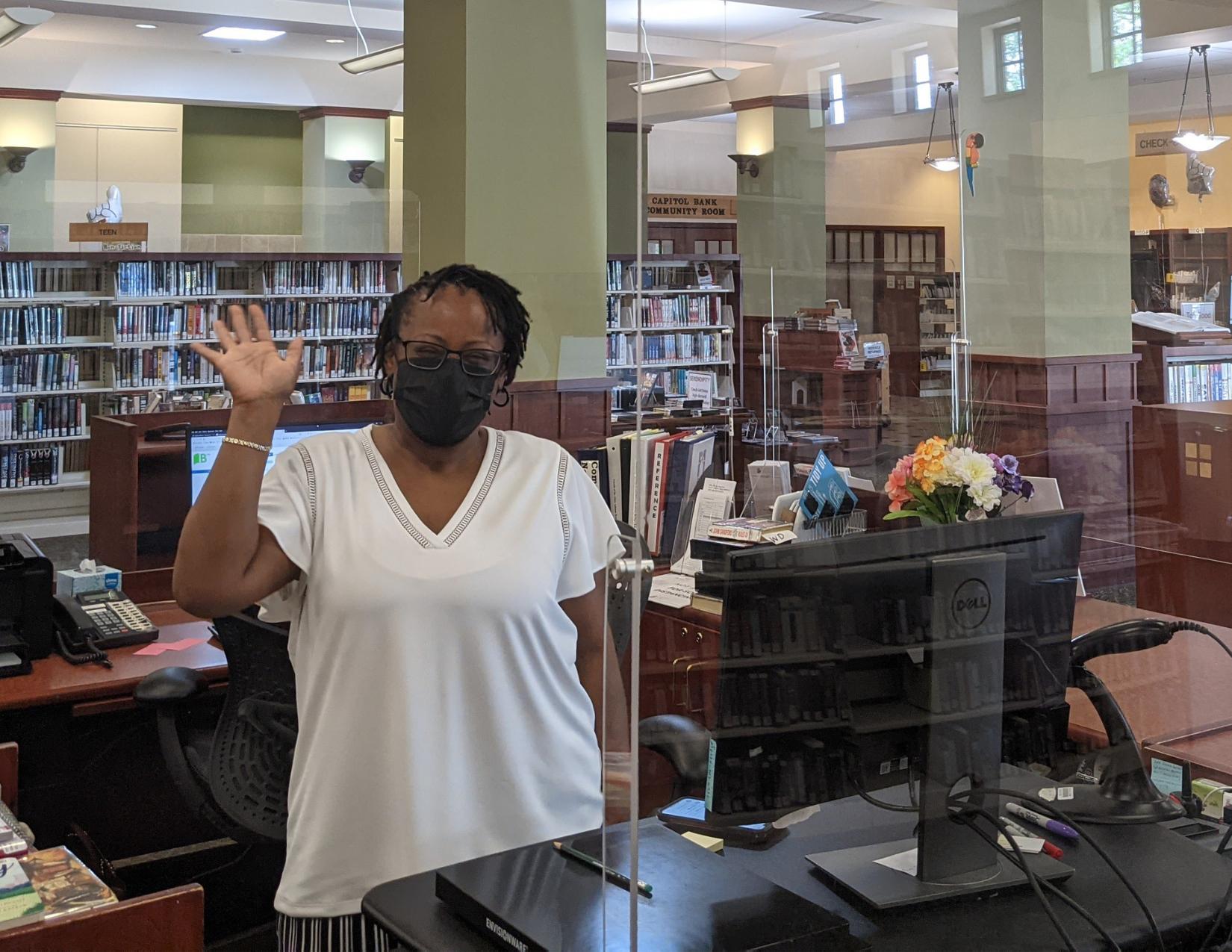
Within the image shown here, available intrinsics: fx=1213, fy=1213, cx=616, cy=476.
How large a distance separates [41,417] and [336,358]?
2.02 metres

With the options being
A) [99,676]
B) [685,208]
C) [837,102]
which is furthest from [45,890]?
[685,208]

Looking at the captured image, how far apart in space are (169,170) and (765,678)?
11842mm

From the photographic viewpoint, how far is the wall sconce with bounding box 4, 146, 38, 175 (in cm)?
895

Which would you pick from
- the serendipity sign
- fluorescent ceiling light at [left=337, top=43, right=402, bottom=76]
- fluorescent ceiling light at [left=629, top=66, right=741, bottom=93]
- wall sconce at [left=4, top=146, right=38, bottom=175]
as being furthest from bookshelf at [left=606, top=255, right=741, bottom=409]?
wall sconce at [left=4, top=146, right=38, bottom=175]

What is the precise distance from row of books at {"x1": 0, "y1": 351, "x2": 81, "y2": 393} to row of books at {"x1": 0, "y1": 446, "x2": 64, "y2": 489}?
437 mm

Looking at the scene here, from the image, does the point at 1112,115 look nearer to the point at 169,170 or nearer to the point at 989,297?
the point at 989,297

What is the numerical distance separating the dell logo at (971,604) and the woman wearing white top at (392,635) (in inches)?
19.6

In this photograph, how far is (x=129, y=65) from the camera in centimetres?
1059

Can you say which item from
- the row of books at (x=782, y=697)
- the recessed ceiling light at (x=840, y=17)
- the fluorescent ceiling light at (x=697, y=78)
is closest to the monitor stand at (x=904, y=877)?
the row of books at (x=782, y=697)

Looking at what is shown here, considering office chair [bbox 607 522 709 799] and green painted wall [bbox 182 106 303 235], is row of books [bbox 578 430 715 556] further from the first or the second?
green painted wall [bbox 182 106 303 235]

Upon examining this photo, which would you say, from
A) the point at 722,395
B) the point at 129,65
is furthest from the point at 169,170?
the point at 722,395

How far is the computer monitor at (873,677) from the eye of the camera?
0.90 metres

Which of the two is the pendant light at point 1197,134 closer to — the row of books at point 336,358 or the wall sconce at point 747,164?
the wall sconce at point 747,164

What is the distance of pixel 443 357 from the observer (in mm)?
1470
